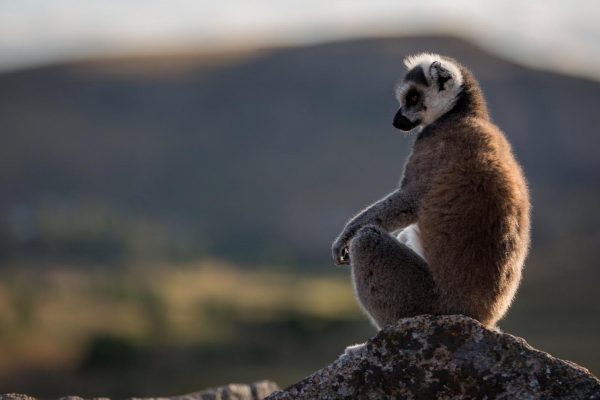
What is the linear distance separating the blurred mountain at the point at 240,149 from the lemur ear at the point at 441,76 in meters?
31.9

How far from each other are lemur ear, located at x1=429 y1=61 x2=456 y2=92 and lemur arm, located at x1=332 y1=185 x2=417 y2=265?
3.35ft

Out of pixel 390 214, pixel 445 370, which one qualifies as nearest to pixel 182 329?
pixel 390 214

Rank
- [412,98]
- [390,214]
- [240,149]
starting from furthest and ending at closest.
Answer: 1. [240,149]
2. [412,98]
3. [390,214]

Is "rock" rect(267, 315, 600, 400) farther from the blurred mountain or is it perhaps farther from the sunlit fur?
the blurred mountain

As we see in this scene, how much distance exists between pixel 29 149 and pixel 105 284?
35223 millimetres

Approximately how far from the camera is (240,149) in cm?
6359

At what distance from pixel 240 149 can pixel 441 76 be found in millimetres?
56606

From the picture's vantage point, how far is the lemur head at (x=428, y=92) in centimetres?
720

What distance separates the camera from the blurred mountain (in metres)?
44.3

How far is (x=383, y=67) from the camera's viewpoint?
69.6 meters

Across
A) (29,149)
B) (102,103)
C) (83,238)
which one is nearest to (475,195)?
(83,238)

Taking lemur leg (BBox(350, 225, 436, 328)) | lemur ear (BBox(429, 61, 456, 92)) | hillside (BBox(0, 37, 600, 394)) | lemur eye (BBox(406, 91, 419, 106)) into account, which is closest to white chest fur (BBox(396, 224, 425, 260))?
lemur leg (BBox(350, 225, 436, 328))

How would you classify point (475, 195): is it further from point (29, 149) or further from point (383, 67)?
point (383, 67)

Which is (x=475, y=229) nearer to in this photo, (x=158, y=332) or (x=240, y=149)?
(x=158, y=332)
